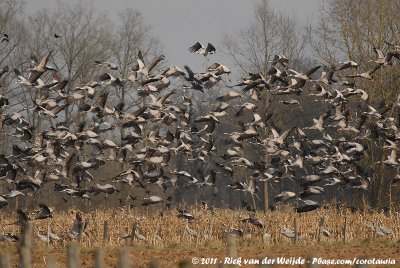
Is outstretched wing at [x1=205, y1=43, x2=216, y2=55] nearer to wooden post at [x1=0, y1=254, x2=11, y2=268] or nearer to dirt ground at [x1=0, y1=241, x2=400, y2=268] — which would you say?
dirt ground at [x1=0, y1=241, x2=400, y2=268]

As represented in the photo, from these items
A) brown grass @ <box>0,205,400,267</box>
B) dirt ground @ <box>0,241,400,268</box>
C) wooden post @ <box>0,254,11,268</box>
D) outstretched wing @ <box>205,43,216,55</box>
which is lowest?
wooden post @ <box>0,254,11,268</box>

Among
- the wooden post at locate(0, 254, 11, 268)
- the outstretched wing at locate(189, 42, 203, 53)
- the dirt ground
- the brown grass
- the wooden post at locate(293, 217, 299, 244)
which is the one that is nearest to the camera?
the wooden post at locate(0, 254, 11, 268)

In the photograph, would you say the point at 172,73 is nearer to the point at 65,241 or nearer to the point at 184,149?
the point at 184,149

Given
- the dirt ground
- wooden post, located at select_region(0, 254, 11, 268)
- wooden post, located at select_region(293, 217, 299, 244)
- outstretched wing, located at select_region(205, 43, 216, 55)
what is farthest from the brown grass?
wooden post, located at select_region(0, 254, 11, 268)

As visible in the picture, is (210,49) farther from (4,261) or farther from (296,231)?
(4,261)

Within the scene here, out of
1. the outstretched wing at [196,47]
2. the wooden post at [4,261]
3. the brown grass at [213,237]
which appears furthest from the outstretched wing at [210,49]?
the wooden post at [4,261]

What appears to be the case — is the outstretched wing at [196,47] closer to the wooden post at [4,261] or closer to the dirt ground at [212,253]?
the dirt ground at [212,253]

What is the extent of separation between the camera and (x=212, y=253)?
18500 mm

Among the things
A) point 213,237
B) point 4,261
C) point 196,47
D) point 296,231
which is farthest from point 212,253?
point 4,261

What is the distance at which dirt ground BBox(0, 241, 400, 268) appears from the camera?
16516mm

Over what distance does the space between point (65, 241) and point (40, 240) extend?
675 mm

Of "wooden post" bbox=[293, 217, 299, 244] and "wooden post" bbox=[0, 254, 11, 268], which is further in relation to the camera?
"wooden post" bbox=[293, 217, 299, 244]

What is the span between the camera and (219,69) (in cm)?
2128

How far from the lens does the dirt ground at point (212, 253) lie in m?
16.5
